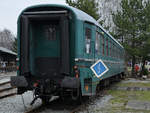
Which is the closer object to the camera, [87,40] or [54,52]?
[54,52]

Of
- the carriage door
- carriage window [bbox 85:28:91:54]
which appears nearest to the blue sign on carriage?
the carriage door

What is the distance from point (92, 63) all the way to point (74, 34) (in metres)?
1.61

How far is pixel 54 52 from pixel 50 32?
704 mm

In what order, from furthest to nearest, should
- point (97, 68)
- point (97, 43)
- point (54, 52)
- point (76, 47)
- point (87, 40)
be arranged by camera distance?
point (97, 43), point (97, 68), point (87, 40), point (54, 52), point (76, 47)

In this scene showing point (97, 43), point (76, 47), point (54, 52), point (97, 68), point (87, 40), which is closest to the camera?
point (76, 47)

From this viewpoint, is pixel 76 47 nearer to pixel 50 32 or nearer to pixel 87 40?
pixel 87 40

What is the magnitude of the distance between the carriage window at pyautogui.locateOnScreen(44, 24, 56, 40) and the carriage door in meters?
1.08

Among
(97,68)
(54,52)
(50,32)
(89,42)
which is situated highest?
(50,32)

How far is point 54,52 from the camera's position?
8.52 meters

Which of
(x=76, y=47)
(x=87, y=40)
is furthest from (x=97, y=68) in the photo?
(x=76, y=47)

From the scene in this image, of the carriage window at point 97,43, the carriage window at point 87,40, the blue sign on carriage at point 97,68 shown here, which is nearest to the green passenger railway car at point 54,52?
the carriage window at point 87,40

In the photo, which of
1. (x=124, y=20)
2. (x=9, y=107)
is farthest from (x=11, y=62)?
(x=9, y=107)

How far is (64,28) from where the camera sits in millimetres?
7844

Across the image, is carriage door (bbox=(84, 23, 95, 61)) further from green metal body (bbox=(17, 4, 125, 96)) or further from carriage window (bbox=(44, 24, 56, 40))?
carriage window (bbox=(44, 24, 56, 40))
